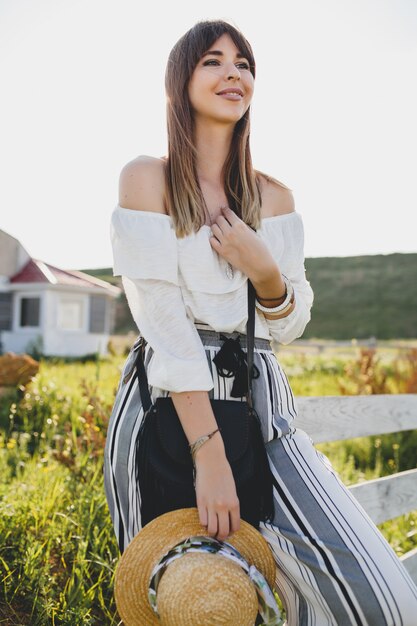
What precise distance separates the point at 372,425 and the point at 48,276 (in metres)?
16.7

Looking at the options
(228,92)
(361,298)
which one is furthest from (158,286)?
(361,298)

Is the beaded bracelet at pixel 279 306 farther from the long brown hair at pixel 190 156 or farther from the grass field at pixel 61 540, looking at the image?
the grass field at pixel 61 540

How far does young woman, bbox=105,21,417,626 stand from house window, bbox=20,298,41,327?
57.1 feet

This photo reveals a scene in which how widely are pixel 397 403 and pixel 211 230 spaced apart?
1.96 metres

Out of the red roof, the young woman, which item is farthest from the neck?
the red roof

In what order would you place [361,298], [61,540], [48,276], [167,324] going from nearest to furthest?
[167,324] → [61,540] → [48,276] → [361,298]

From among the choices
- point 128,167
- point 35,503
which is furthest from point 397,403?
point 128,167

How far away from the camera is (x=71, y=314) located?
19.7 meters

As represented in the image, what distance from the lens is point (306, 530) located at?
1713 millimetres

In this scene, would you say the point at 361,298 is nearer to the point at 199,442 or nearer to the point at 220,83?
the point at 220,83

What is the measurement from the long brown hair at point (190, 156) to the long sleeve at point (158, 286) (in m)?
0.08

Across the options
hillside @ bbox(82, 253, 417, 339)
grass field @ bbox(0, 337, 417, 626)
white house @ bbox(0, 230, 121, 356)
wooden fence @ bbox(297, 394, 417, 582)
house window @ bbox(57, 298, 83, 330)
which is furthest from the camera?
hillside @ bbox(82, 253, 417, 339)

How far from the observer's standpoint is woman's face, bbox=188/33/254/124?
1.97 metres

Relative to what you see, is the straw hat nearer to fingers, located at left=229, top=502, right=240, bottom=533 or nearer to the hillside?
fingers, located at left=229, top=502, right=240, bottom=533
